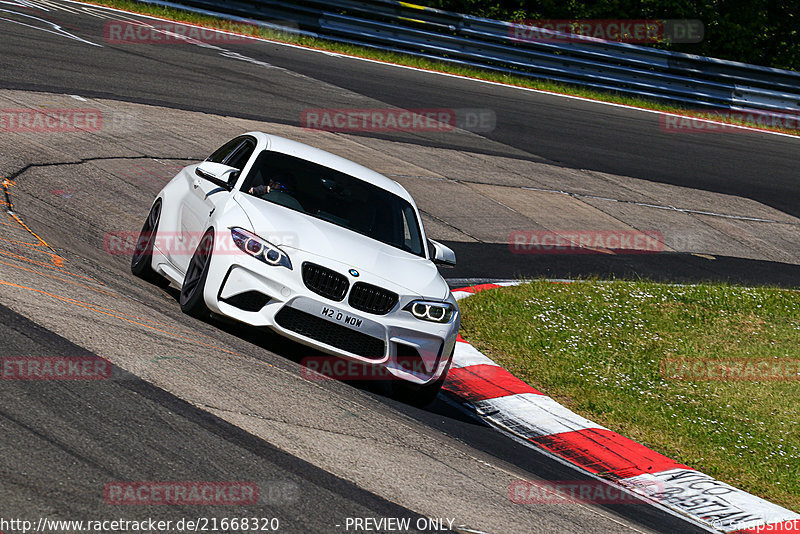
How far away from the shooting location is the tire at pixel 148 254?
847cm

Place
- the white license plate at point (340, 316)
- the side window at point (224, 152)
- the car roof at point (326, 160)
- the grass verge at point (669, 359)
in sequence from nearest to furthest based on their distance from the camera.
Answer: the white license plate at point (340, 316)
the grass verge at point (669, 359)
the car roof at point (326, 160)
the side window at point (224, 152)

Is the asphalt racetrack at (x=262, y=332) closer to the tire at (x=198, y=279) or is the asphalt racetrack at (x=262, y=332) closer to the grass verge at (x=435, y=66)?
the tire at (x=198, y=279)

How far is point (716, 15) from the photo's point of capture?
29.3 m

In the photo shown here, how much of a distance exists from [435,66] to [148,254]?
1674cm

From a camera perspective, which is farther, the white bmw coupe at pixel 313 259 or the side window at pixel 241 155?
the side window at pixel 241 155

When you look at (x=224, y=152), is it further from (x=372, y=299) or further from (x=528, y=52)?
(x=528, y=52)

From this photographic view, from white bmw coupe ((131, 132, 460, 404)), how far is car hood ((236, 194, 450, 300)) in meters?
0.01

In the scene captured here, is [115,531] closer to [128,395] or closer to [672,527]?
[128,395]

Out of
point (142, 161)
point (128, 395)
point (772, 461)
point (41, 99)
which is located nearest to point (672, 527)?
point (772, 461)

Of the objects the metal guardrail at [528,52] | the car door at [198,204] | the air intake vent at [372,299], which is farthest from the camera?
the metal guardrail at [528,52]

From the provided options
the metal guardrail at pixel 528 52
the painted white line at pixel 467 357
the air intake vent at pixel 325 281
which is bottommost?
the painted white line at pixel 467 357

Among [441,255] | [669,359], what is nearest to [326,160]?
[441,255]

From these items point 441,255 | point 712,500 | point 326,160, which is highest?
point 326,160

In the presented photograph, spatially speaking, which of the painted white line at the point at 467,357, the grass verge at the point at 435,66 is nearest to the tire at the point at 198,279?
the painted white line at the point at 467,357
